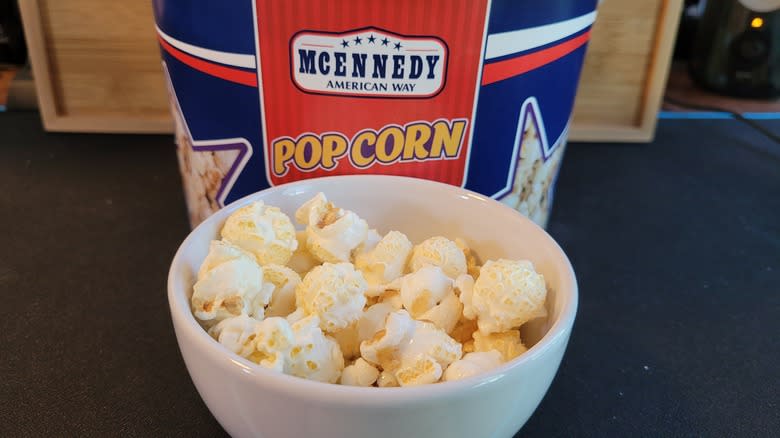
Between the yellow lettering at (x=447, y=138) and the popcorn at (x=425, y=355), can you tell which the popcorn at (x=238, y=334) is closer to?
the popcorn at (x=425, y=355)

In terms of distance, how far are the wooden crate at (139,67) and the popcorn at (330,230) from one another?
42cm

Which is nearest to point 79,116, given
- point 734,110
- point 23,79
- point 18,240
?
point 23,79

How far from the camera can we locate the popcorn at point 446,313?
14.9 inches

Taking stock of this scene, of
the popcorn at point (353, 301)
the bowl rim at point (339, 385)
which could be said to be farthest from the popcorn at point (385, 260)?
the bowl rim at point (339, 385)

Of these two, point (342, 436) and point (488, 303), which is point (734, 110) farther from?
point (342, 436)

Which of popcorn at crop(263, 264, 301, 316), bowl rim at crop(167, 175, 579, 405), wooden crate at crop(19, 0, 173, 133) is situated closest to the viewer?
bowl rim at crop(167, 175, 579, 405)

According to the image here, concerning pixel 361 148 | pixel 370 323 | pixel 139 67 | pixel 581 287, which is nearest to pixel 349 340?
pixel 370 323

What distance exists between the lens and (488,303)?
1.20 ft

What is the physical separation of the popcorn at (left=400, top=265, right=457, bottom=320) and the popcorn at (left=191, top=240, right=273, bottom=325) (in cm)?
8

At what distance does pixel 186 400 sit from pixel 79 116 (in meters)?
0.49

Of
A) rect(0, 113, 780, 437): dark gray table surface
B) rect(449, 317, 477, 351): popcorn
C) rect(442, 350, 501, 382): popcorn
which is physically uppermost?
rect(442, 350, 501, 382): popcorn

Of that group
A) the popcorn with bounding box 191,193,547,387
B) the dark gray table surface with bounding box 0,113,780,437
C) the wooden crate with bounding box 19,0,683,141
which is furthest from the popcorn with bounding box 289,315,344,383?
the wooden crate with bounding box 19,0,683,141

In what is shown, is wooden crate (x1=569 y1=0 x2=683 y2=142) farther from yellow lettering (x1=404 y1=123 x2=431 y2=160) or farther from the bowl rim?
the bowl rim

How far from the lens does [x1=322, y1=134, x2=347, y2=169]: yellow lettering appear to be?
471 mm
